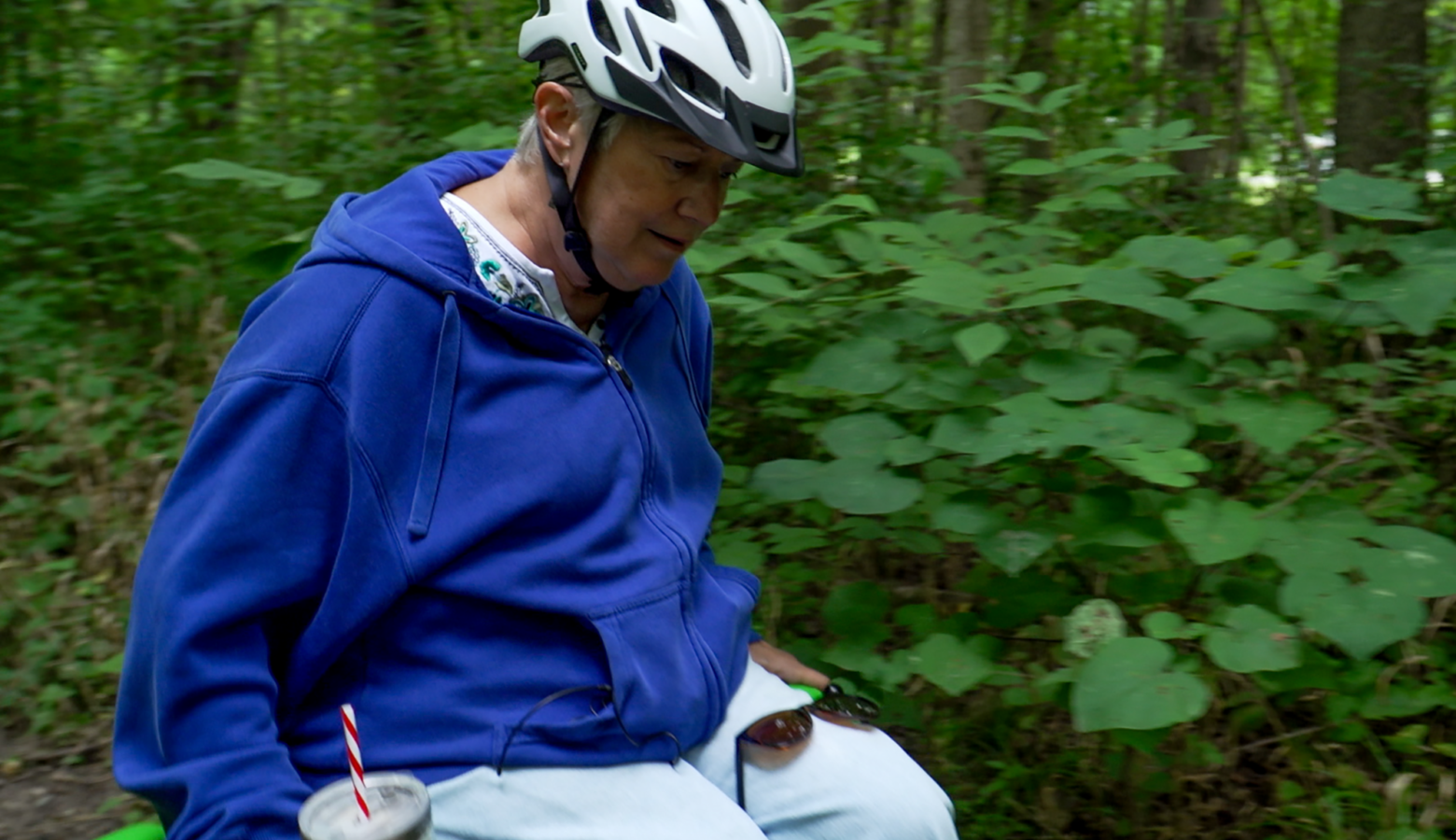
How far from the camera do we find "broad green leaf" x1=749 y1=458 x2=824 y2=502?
7.76 ft

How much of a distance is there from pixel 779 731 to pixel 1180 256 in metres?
1.33

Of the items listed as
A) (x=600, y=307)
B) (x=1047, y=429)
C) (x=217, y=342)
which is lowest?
(x=217, y=342)

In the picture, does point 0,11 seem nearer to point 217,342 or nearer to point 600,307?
point 217,342

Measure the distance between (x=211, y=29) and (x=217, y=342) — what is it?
5.15 feet

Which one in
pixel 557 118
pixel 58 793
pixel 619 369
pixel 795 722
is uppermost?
pixel 557 118

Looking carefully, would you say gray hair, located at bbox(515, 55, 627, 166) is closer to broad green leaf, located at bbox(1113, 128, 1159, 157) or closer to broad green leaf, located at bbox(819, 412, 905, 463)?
broad green leaf, located at bbox(819, 412, 905, 463)

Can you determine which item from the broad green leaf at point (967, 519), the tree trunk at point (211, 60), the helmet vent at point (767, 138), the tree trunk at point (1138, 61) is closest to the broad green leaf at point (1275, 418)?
the broad green leaf at point (967, 519)

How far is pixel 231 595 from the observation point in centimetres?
141

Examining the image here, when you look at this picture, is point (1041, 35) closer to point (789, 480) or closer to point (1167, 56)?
point (1167, 56)

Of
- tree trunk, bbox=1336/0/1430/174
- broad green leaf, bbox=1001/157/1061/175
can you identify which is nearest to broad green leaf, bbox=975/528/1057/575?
broad green leaf, bbox=1001/157/1061/175

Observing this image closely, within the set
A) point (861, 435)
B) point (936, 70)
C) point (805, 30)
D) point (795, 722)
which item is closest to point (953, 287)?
point (861, 435)

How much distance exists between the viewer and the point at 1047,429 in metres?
2.18

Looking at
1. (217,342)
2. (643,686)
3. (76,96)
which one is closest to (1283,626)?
(643,686)

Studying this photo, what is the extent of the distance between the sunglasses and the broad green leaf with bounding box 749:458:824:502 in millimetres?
483
